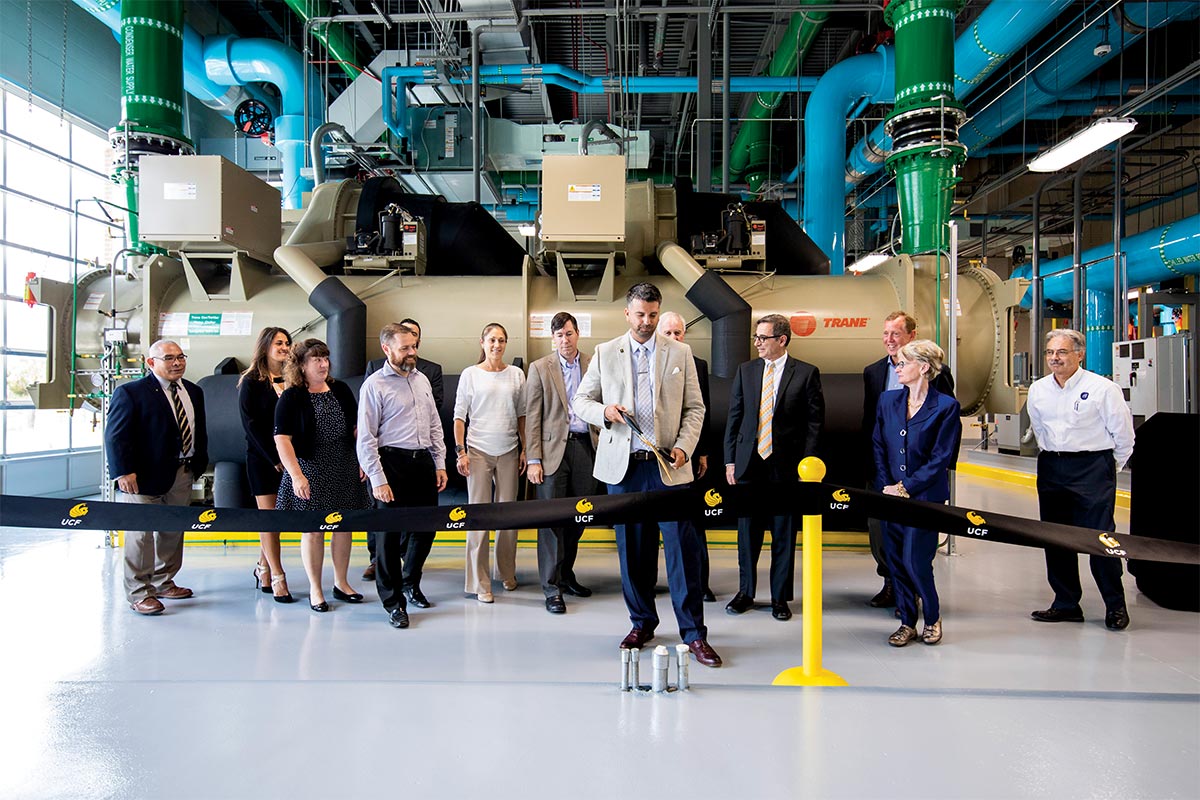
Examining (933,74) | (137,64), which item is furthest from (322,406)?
(933,74)

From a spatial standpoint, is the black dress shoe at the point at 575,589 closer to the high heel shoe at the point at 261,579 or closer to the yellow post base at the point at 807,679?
the yellow post base at the point at 807,679

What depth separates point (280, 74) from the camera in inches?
→ 414

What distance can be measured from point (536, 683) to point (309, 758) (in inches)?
37.6

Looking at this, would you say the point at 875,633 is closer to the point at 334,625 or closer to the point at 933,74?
the point at 334,625

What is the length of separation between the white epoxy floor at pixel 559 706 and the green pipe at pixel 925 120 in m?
3.20

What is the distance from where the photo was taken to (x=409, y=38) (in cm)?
1143

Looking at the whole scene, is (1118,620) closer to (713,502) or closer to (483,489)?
(713,502)

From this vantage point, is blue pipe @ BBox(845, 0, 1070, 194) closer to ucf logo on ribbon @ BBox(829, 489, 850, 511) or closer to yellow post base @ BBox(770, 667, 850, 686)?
ucf logo on ribbon @ BBox(829, 489, 850, 511)

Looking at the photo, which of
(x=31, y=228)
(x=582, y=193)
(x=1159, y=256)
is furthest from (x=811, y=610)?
(x=1159, y=256)

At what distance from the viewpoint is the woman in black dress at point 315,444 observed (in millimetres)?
4031

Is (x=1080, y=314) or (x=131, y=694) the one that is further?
(x=1080, y=314)

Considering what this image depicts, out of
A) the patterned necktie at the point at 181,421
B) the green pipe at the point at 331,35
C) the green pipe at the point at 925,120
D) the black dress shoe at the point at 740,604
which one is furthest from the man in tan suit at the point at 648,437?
the green pipe at the point at 331,35

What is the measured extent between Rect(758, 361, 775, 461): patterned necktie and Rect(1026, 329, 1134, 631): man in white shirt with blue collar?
145 cm

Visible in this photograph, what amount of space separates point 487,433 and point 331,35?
806 centimetres
